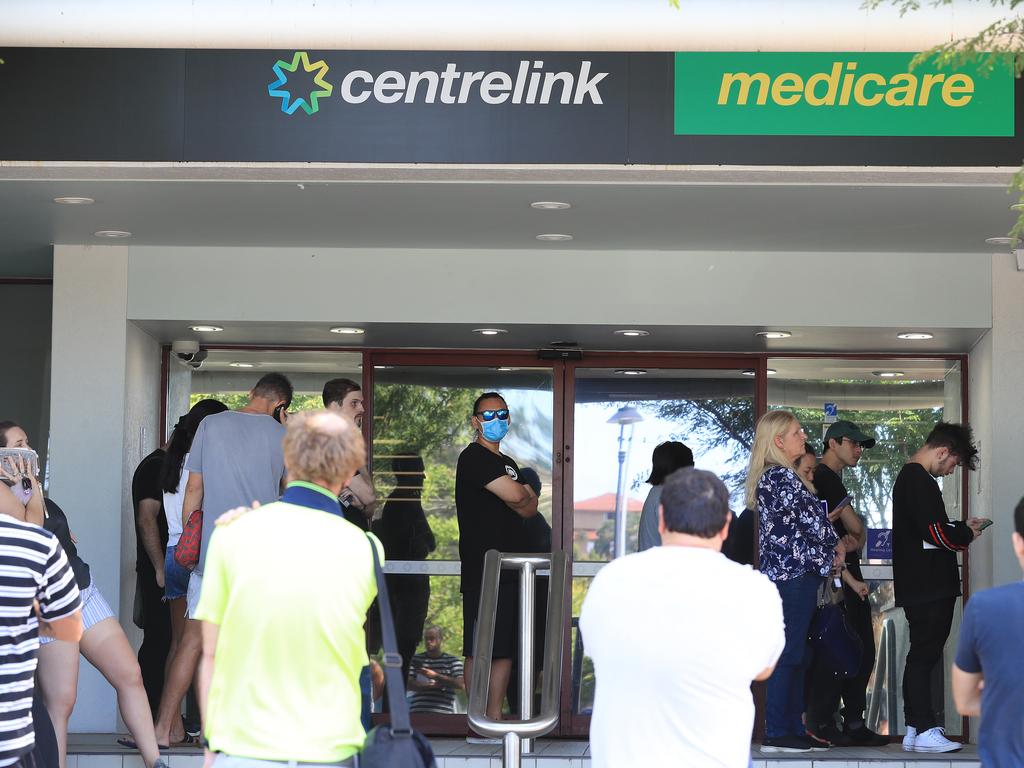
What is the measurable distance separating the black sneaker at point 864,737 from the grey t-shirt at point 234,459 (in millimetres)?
3445

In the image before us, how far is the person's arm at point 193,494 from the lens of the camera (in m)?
6.29

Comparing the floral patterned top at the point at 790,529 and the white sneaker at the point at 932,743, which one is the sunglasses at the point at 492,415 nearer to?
the floral patterned top at the point at 790,529

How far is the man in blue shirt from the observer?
346 centimetres

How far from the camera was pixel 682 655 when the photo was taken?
3.35 m

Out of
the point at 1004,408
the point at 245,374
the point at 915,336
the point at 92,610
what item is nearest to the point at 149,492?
the point at 92,610

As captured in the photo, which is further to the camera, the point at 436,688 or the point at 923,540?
the point at 436,688

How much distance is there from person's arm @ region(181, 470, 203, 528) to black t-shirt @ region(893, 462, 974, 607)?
351 centimetres

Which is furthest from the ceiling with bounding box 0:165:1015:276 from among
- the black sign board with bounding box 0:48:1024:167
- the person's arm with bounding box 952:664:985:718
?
the person's arm with bounding box 952:664:985:718

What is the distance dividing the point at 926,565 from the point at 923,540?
0.13 metres

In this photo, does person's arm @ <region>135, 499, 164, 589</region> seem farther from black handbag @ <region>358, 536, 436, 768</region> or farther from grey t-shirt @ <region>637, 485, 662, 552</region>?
black handbag @ <region>358, 536, 436, 768</region>

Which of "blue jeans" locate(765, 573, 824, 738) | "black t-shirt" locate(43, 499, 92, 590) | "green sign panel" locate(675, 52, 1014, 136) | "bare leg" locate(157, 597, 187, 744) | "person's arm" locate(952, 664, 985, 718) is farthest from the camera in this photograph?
"bare leg" locate(157, 597, 187, 744)

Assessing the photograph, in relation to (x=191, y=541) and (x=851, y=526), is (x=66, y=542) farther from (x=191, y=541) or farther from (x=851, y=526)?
(x=851, y=526)

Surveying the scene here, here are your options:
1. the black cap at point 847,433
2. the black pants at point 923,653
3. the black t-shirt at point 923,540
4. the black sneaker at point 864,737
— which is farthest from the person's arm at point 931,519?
the black sneaker at point 864,737

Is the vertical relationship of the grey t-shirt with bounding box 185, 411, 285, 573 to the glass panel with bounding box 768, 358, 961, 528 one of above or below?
below
